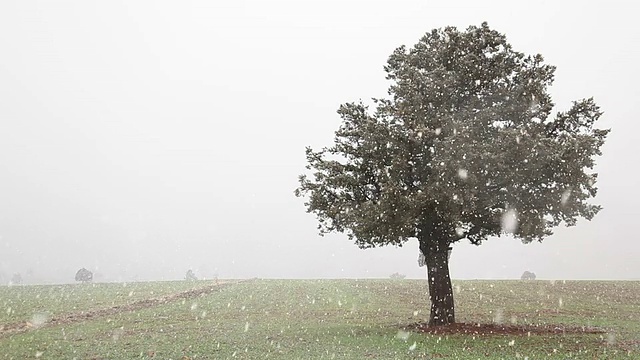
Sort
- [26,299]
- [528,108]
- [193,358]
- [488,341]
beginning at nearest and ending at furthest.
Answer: [193,358]
[488,341]
[528,108]
[26,299]

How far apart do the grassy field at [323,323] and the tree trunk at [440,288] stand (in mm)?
2282

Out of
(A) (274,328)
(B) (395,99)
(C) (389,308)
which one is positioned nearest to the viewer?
(B) (395,99)

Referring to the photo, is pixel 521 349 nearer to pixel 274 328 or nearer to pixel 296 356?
pixel 296 356

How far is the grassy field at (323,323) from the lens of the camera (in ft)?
63.7

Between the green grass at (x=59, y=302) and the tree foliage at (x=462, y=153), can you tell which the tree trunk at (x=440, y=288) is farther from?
the green grass at (x=59, y=302)

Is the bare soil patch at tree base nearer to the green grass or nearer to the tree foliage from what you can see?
the tree foliage

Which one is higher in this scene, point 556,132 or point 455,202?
point 556,132

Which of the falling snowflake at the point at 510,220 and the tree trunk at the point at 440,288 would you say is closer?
Result: the falling snowflake at the point at 510,220

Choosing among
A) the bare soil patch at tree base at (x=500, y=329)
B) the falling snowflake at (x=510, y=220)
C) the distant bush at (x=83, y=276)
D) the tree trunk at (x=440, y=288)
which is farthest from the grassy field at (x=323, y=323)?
the distant bush at (x=83, y=276)

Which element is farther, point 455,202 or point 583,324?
point 583,324

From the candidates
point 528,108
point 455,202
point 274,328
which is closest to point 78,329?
point 274,328

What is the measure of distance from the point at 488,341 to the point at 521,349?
2165 mm

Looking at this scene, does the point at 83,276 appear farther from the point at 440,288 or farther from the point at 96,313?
the point at 440,288

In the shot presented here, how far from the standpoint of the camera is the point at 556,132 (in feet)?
78.4
